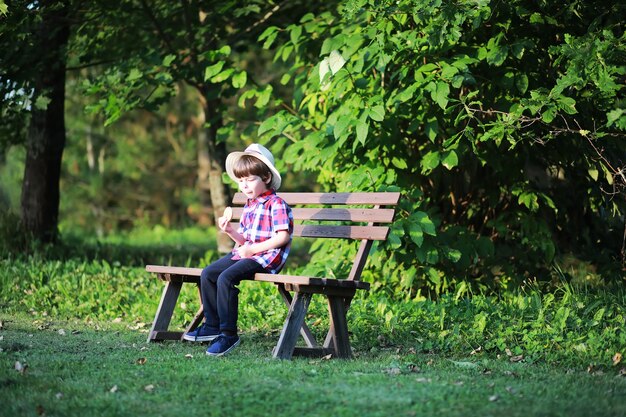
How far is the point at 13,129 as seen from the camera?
11156mm

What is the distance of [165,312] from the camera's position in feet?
20.4

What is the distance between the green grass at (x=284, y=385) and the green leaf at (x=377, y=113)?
178 cm

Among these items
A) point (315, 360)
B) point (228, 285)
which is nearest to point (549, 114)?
point (315, 360)

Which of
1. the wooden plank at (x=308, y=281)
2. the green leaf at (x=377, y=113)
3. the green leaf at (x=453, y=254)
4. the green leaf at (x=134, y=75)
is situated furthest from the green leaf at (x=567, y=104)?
the green leaf at (x=134, y=75)

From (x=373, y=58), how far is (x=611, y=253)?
10.7 ft

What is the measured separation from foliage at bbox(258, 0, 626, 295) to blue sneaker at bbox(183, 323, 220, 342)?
162 cm

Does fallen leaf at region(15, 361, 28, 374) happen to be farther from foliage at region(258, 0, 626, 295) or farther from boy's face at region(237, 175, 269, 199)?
foliage at region(258, 0, 626, 295)

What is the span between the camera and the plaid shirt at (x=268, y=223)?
552cm

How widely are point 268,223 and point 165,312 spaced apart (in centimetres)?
119

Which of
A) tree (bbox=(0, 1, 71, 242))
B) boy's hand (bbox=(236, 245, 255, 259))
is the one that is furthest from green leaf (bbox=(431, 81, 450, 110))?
tree (bbox=(0, 1, 71, 242))

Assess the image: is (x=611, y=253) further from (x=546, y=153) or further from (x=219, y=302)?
(x=219, y=302)

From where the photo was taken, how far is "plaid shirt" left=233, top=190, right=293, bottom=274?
5523 mm

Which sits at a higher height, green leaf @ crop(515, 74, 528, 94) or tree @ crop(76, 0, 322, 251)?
tree @ crop(76, 0, 322, 251)

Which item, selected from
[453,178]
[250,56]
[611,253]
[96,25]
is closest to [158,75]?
[96,25]
